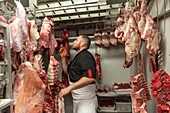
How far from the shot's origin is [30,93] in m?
1.12

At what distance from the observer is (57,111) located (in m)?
1.61

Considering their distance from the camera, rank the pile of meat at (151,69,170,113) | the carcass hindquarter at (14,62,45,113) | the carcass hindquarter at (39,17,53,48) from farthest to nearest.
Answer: the carcass hindquarter at (39,17,53,48) → the carcass hindquarter at (14,62,45,113) → the pile of meat at (151,69,170,113)

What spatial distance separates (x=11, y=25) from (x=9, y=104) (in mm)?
561

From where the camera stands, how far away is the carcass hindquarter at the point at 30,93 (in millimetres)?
1095

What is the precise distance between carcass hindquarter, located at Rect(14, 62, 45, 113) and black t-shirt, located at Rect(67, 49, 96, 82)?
762 mm

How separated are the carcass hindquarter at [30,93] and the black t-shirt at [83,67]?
76cm

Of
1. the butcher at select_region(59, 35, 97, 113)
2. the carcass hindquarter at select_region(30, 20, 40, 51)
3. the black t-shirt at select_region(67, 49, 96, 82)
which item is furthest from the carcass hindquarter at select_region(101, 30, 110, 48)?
the carcass hindquarter at select_region(30, 20, 40, 51)

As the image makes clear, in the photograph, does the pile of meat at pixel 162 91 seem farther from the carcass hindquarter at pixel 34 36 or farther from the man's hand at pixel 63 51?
the man's hand at pixel 63 51

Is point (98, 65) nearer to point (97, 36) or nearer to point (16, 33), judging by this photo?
point (97, 36)

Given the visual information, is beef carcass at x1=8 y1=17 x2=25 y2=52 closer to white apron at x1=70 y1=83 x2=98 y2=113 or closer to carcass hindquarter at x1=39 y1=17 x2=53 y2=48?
carcass hindquarter at x1=39 y1=17 x2=53 y2=48

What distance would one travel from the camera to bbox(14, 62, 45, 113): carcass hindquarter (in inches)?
43.1

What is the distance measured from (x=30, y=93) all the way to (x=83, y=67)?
84 centimetres

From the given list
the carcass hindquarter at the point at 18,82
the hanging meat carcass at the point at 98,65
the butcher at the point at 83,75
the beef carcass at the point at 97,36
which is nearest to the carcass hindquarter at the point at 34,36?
the carcass hindquarter at the point at 18,82

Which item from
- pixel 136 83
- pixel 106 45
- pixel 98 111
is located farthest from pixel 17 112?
pixel 106 45
